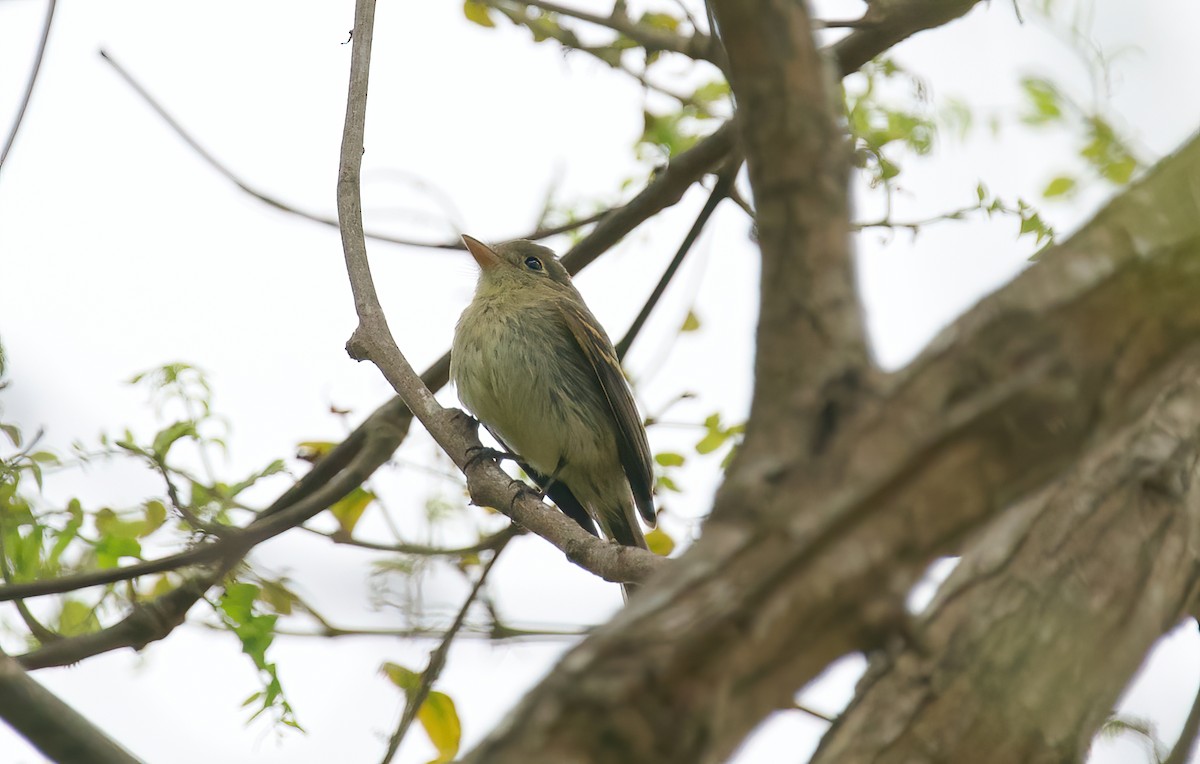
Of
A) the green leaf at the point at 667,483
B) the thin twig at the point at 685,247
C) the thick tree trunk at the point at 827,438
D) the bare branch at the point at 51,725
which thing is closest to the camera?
the thick tree trunk at the point at 827,438

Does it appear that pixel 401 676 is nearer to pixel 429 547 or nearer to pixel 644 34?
pixel 429 547

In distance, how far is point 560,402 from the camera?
6.17 m

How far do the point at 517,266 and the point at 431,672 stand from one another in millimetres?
3274

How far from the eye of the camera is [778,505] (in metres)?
1.61

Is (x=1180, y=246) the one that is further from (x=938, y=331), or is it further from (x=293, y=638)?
(x=293, y=638)

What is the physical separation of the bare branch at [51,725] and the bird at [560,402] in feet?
12.2

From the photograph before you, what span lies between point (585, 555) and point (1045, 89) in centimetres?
228

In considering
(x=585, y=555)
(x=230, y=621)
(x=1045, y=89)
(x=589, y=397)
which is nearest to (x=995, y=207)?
(x=1045, y=89)

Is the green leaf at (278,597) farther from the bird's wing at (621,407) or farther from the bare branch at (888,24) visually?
the bare branch at (888,24)

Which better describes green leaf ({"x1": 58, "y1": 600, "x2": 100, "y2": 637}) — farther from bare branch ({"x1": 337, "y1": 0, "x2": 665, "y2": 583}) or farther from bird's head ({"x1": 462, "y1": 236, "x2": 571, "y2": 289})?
bird's head ({"x1": 462, "y1": 236, "x2": 571, "y2": 289})

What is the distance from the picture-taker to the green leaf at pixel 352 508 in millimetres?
4621

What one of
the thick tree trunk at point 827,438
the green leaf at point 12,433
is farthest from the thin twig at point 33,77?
the thick tree trunk at point 827,438

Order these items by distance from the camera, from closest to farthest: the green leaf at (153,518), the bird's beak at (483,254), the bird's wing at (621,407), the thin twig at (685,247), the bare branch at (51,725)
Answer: the bare branch at (51,725) → the green leaf at (153,518) → the thin twig at (685,247) → the bird's wing at (621,407) → the bird's beak at (483,254)

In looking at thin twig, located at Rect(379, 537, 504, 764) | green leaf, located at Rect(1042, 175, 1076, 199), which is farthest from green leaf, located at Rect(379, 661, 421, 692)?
green leaf, located at Rect(1042, 175, 1076, 199)
